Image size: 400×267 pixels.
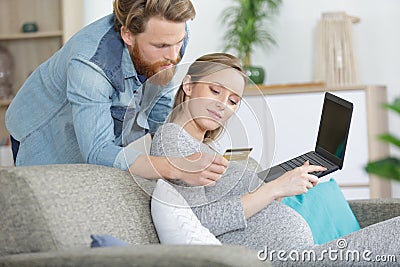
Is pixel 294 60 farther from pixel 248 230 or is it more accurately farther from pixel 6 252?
pixel 6 252

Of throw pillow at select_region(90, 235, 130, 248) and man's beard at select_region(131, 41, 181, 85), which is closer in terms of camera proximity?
throw pillow at select_region(90, 235, 130, 248)

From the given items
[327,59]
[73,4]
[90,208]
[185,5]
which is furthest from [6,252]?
[73,4]

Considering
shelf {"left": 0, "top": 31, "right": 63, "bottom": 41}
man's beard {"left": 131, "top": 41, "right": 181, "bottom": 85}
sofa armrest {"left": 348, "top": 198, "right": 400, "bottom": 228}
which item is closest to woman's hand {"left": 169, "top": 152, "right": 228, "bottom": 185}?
man's beard {"left": 131, "top": 41, "right": 181, "bottom": 85}

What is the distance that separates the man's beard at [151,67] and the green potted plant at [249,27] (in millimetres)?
2374

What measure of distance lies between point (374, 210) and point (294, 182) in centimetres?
72

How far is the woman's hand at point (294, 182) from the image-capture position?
78.6 inches

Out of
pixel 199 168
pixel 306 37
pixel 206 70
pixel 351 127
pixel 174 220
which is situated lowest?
pixel 351 127

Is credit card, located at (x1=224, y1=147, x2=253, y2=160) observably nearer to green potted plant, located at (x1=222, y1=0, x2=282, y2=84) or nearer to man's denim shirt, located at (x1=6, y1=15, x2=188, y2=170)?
man's denim shirt, located at (x1=6, y1=15, x2=188, y2=170)

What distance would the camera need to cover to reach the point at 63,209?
5.63ft

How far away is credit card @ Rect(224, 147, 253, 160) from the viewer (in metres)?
1.98

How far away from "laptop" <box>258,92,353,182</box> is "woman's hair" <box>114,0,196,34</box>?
0.46 m

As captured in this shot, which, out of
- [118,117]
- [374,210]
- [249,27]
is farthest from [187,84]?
[249,27]

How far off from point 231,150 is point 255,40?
270cm

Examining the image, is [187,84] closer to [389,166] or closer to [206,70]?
[206,70]
